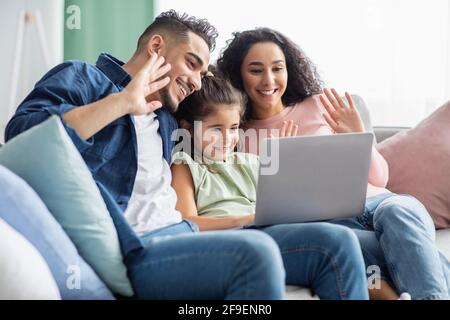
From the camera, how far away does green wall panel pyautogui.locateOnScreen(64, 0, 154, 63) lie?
3.99m

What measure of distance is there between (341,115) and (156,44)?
2.01ft

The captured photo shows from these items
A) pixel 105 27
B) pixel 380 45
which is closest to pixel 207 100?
pixel 380 45

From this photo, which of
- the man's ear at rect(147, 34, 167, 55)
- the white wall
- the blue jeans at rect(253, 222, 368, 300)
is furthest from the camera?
the white wall

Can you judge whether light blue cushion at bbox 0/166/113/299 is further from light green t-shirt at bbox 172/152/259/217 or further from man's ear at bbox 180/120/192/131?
man's ear at bbox 180/120/192/131

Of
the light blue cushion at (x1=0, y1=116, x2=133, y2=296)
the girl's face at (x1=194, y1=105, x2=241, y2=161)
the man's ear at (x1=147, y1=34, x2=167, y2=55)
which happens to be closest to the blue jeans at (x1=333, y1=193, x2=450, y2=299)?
the girl's face at (x1=194, y1=105, x2=241, y2=161)

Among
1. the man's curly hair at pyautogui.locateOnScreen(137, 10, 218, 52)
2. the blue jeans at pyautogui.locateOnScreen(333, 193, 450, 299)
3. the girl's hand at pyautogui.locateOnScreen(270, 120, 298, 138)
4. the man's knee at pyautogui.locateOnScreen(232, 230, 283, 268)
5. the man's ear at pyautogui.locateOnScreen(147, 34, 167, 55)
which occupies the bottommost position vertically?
the blue jeans at pyautogui.locateOnScreen(333, 193, 450, 299)

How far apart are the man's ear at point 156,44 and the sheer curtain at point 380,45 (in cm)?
176

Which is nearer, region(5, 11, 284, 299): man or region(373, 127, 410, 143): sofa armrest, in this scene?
region(5, 11, 284, 299): man

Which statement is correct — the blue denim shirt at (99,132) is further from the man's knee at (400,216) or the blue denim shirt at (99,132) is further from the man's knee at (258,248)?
the man's knee at (400,216)

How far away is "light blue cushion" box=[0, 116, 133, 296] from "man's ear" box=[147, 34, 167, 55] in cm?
63

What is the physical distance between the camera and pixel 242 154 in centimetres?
199

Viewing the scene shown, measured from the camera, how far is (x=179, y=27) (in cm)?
194

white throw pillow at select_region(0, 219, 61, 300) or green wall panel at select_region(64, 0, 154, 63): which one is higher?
green wall panel at select_region(64, 0, 154, 63)

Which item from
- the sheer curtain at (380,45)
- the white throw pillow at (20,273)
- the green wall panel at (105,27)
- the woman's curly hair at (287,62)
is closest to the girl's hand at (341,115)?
the woman's curly hair at (287,62)
